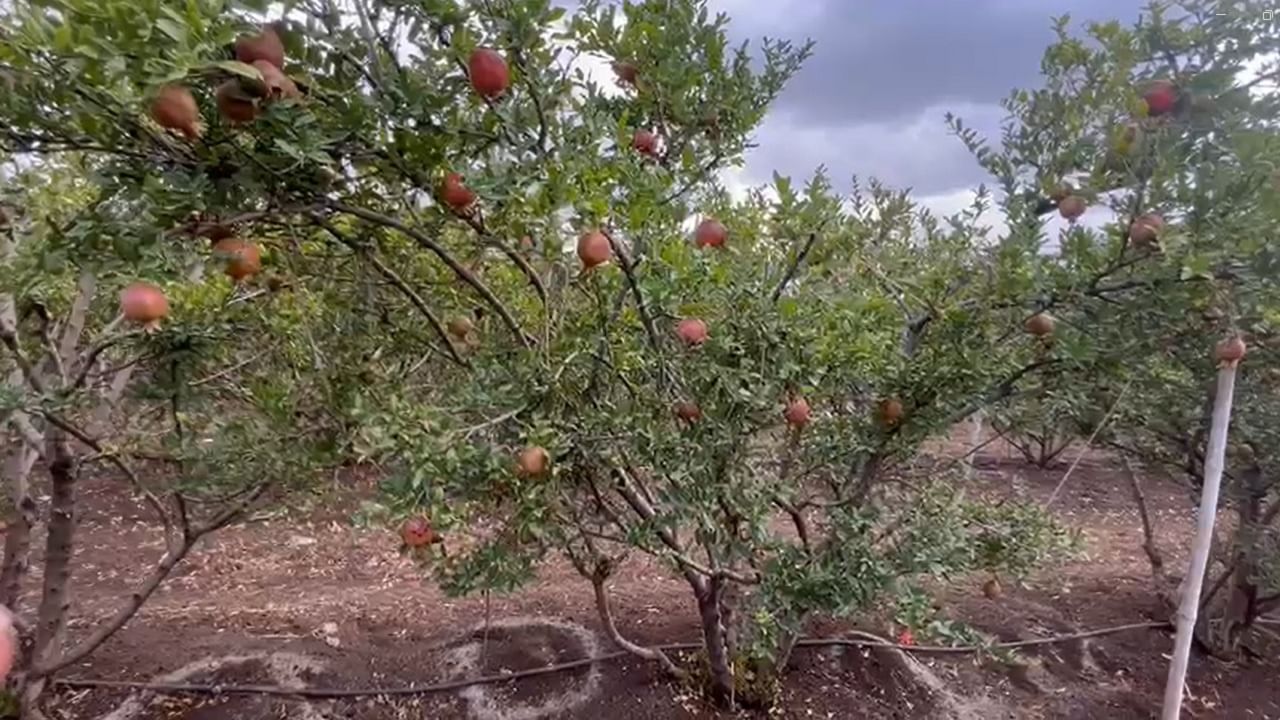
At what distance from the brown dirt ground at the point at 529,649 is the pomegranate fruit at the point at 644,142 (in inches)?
53.0

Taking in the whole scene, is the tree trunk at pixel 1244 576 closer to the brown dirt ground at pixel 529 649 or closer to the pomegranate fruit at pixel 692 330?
the brown dirt ground at pixel 529 649

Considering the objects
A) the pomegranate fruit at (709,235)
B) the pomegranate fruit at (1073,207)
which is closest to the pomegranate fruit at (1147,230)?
the pomegranate fruit at (1073,207)

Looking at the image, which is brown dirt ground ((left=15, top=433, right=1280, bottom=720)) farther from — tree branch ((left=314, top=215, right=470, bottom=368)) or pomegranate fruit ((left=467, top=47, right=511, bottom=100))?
pomegranate fruit ((left=467, top=47, right=511, bottom=100))

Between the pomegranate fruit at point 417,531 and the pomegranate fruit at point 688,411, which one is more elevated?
the pomegranate fruit at point 688,411

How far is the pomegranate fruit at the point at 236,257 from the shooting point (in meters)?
1.51

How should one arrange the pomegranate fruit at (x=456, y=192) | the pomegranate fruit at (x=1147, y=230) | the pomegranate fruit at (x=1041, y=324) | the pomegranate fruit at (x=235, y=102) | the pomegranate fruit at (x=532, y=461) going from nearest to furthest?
the pomegranate fruit at (x=235, y=102), the pomegranate fruit at (x=532, y=461), the pomegranate fruit at (x=456, y=192), the pomegranate fruit at (x=1147, y=230), the pomegranate fruit at (x=1041, y=324)

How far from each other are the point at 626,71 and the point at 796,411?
0.97 m

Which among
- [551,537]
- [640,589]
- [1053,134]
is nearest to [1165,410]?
[1053,134]

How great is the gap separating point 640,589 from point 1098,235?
9.72ft

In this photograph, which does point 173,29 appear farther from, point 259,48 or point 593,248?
point 593,248

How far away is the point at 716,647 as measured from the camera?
9.53ft

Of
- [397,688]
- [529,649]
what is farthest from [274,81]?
[529,649]

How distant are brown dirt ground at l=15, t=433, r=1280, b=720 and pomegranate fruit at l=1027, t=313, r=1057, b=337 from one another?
3.87ft

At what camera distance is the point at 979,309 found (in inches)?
89.7
